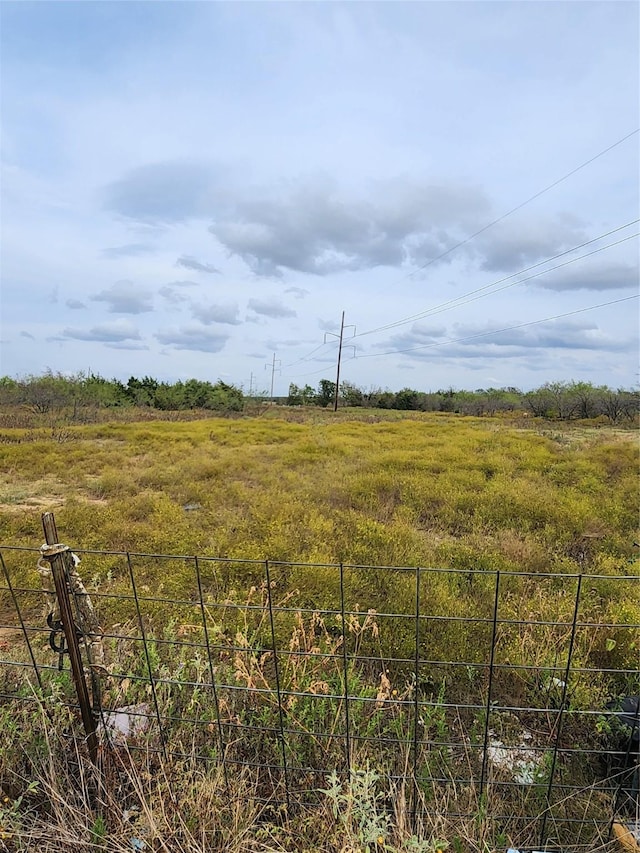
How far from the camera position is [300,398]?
39.0 meters

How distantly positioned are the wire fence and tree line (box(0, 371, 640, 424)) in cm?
1713

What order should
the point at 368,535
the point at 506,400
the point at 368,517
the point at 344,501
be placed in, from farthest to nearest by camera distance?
the point at 506,400, the point at 344,501, the point at 368,517, the point at 368,535

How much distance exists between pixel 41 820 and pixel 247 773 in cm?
71

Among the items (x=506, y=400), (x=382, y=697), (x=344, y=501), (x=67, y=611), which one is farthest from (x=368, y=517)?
(x=506, y=400)

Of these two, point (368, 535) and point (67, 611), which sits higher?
point (67, 611)

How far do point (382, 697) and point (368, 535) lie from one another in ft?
8.69

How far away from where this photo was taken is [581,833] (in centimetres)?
169

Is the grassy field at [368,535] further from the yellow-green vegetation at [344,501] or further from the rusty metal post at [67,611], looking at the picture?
the rusty metal post at [67,611]

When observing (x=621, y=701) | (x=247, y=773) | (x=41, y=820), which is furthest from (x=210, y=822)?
(x=621, y=701)

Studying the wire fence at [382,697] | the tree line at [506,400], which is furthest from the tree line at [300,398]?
the wire fence at [382,697]

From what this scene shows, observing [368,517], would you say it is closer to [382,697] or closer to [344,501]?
[344,501]

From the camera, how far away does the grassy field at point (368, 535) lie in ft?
7.69

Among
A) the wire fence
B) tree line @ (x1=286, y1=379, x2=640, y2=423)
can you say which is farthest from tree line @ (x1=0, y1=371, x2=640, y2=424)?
the wire fence

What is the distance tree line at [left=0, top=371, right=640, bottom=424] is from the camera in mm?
18266
